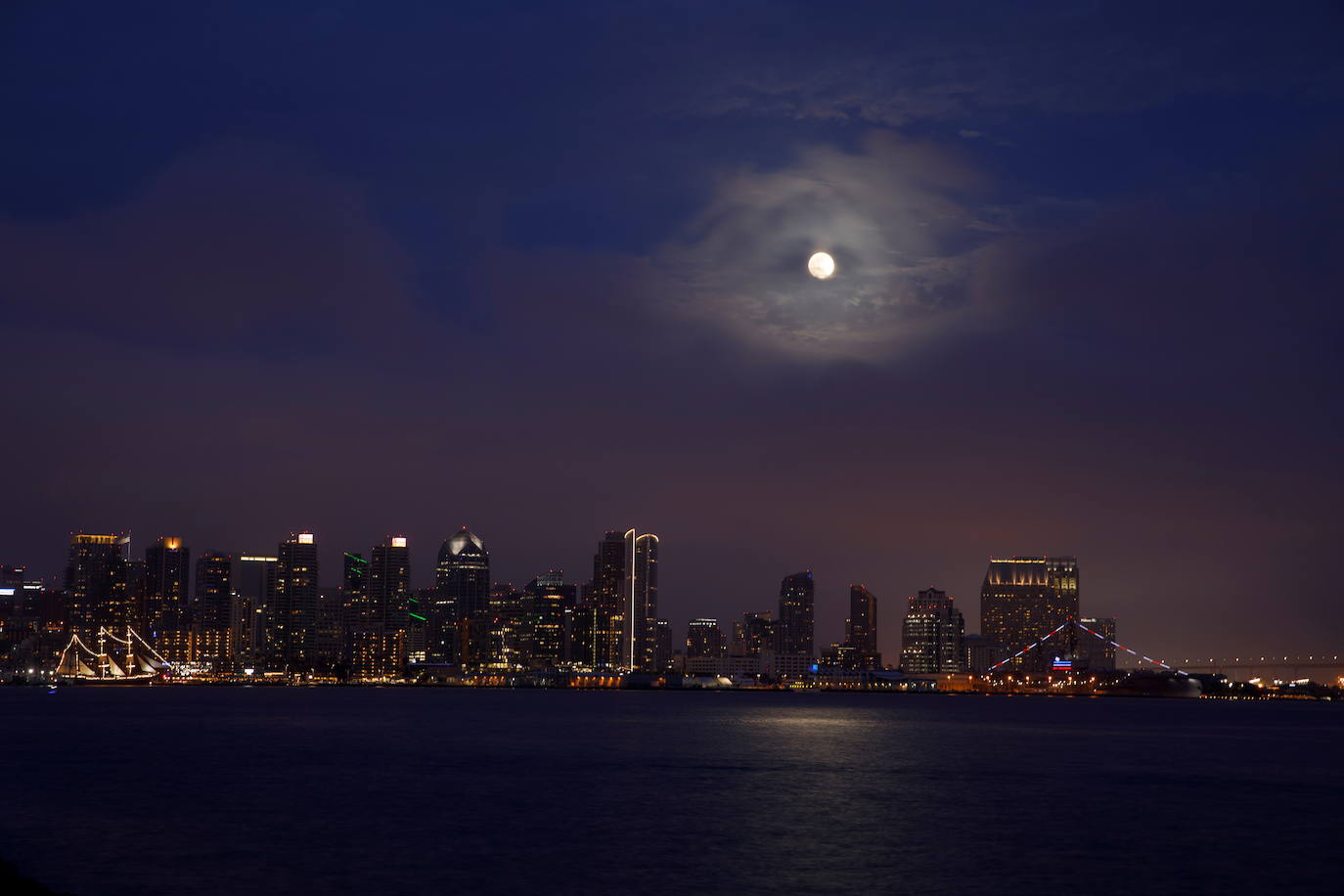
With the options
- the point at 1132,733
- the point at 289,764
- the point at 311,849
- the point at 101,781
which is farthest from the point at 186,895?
the point at 1132,733

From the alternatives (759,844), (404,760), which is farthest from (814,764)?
(759,844)

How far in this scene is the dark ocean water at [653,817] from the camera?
159ft

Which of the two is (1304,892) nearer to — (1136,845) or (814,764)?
(1136,845)

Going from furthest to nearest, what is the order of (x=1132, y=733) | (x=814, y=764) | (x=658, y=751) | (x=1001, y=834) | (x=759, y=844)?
1. (x=1132, y=733)
2. (x=658, y=751)
3. (x=814, y=764)
4. (x=1001, y=834)
5. (x=759, y=844)

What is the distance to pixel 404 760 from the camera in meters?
102

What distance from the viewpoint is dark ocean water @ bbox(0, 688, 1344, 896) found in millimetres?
48406

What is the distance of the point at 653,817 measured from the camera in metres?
66.3

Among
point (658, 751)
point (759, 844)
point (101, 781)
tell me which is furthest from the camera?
point (658, 751)

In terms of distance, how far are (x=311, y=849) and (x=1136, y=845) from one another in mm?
35428

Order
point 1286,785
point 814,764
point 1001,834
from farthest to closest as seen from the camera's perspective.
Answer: point 814,764, point 1286,785, point 1001,834

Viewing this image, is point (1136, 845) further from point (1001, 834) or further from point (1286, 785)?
Result: point (1286, 785)

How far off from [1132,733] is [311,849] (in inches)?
5314

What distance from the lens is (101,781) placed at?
79.8 m

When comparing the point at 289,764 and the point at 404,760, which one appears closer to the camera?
the point at 289,764
